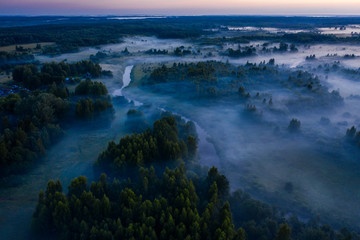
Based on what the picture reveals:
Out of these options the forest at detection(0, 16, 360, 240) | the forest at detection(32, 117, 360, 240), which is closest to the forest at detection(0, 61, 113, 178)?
the forest at detection(0, 16, 360, 240)

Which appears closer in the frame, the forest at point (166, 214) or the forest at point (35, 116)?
the forest at point (166, 214)

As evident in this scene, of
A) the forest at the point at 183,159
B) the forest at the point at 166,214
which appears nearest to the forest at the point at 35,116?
the forest at the point at 183,159

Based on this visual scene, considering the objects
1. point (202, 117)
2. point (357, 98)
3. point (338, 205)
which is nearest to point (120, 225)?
point (338, 205)

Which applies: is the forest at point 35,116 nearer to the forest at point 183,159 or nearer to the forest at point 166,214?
the forest at point 183,159

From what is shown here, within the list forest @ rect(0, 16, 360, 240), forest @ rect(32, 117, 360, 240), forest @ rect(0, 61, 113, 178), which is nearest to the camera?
forest @ rect(32, 117, 360, 240)

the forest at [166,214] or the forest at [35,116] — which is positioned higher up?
the forest at [35,116]

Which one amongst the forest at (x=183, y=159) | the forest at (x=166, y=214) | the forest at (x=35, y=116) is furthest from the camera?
the forest at (x=35, y=116)

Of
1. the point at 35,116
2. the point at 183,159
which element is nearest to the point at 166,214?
the point at 183,159

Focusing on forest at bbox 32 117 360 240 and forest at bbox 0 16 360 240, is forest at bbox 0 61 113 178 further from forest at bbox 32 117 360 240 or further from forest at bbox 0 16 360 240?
forest at bbox 32 117 360 240

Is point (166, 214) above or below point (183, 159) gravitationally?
above

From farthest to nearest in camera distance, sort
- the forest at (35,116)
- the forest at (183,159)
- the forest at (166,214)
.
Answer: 1. the forest at (35,116)
2. the forest at (183,159)
3. the forest at (166,214)

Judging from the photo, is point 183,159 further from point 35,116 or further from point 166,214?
point 35,116
